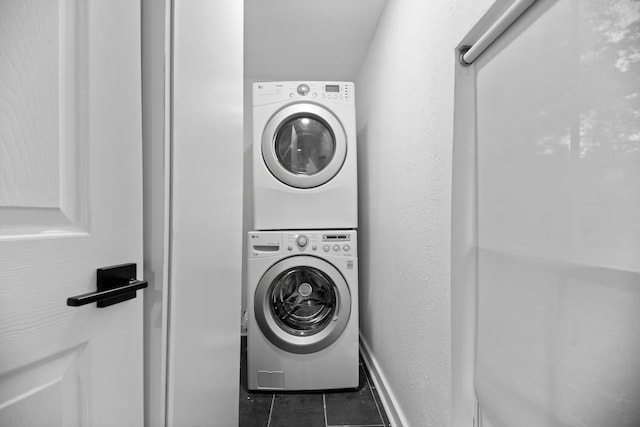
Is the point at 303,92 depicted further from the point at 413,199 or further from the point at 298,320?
the point at 298,320

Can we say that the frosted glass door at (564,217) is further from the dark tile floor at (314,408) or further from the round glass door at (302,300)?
the round glass door at (302,300)

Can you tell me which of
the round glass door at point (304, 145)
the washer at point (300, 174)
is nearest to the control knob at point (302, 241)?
the washer at point (300, 174)

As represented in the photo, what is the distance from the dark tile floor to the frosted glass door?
911 mm

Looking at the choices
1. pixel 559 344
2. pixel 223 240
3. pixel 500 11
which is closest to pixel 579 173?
pixel 559 344

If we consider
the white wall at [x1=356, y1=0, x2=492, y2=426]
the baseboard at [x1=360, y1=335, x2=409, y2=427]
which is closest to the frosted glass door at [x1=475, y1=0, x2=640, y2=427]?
the white wall at [x1=356, y1=0, x2=492, y2=426]

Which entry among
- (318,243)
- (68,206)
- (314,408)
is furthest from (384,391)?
(68,206)

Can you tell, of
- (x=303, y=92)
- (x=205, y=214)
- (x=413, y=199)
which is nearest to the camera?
(x=205, y=214)

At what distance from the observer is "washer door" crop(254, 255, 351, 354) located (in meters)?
1.66

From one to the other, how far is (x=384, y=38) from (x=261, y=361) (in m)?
1.94

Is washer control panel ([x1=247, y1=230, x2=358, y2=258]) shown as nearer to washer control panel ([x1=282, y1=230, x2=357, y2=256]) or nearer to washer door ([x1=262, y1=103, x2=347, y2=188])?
washer control panel ([x1=282, y1=230, x2=357, y2=256])

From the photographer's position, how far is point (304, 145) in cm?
189

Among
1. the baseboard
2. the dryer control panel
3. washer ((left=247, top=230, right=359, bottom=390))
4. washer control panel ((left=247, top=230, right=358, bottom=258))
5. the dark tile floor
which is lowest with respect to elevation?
the dark tile floor

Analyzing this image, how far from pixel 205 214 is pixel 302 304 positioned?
3.64 feet

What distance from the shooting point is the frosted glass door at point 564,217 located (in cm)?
41
